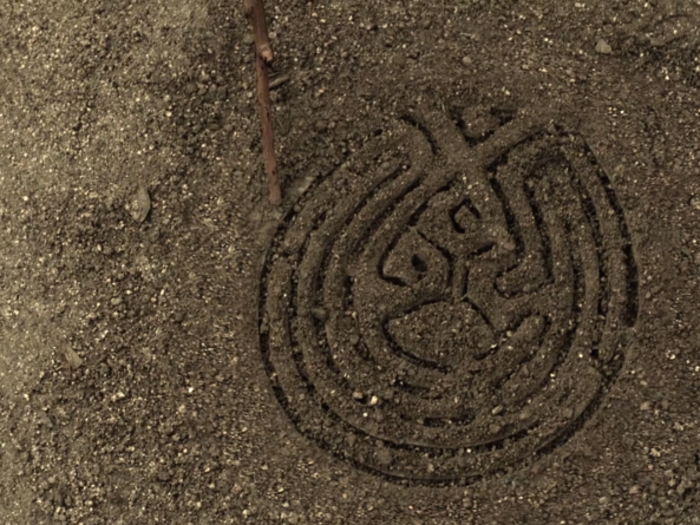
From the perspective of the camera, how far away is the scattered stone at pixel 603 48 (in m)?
1.44

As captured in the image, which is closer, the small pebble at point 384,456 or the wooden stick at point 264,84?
the wooden stick at point 264,84

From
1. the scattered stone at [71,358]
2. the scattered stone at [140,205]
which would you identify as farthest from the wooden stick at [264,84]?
the scattered stone at [71,358]

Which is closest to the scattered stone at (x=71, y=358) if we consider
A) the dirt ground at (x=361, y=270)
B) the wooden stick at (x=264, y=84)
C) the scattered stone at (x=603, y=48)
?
the dirt ground at (x=361, y=270)

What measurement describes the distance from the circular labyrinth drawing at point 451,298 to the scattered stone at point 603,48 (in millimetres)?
137

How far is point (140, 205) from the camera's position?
1474mm

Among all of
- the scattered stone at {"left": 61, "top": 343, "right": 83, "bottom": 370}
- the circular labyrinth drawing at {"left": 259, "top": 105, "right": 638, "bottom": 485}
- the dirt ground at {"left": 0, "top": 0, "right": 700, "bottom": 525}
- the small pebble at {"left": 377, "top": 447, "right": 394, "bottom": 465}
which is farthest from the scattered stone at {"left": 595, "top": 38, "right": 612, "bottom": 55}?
the scattered stone at {"left": 61, "top": 343, "right": 83, "bottom": 370}

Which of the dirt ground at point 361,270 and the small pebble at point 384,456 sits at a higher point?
the dirt ground at point 361,270

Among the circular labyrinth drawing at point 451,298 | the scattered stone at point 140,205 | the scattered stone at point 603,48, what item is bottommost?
the circular labyrinth drawing at point 451,298

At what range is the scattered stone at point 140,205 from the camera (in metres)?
1.47

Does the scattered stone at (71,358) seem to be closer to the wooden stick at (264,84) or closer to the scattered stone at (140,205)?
the scattered stone at (140,205)

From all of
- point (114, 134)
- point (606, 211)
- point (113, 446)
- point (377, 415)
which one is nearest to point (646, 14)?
point (606, 211)

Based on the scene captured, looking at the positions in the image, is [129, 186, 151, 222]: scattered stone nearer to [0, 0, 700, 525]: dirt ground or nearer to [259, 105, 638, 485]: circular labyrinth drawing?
[0, 0, 700, 525]: dirt ground

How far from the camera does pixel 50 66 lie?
1537 mm

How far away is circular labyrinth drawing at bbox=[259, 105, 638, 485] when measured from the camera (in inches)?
55.6
